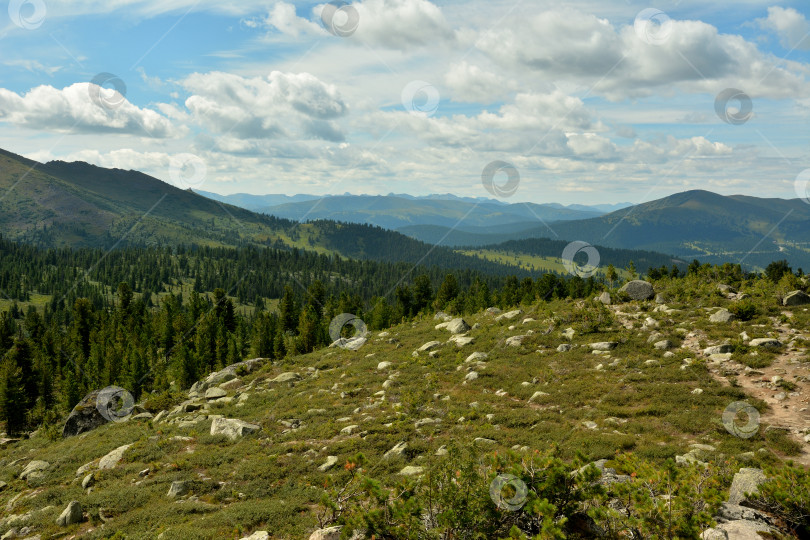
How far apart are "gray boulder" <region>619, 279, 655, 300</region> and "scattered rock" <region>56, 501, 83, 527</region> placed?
1602 inches

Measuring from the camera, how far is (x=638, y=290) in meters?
38.4

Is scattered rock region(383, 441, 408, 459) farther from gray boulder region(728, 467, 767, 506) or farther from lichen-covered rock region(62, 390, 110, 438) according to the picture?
lichen-covered rock region(62, 390, 110, 438)

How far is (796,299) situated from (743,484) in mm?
27475

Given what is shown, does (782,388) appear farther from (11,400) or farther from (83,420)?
(11,400)

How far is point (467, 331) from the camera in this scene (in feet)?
141

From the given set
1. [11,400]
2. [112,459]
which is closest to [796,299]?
[112,459]

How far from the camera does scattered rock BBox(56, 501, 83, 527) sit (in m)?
16.9

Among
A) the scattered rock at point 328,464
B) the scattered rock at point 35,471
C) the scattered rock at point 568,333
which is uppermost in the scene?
the scattered rock at point 568,333

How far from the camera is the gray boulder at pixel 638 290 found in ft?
124

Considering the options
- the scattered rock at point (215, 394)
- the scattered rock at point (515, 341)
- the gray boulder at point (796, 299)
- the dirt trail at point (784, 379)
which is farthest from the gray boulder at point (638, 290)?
the scattered rock at point (215, 394)

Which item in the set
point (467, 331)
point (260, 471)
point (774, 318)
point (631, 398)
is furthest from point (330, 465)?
point (774, 318)

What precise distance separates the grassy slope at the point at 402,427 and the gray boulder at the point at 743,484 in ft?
12.0

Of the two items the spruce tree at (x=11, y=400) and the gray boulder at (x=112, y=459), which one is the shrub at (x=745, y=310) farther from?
the spruce tree at (x=11, y=400)

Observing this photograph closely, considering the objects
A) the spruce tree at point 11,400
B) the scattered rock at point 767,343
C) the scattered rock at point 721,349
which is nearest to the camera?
Answer: the scattered rock at point 767,343
